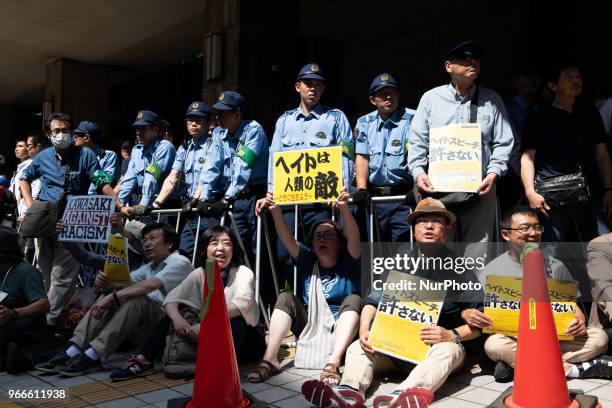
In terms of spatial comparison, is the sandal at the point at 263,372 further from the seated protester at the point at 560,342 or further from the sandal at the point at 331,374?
the seated protester at the point at 560,342

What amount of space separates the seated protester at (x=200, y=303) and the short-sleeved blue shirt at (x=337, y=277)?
18.0 inches

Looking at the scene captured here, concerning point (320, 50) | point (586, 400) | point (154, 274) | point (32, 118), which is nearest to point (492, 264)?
point (586, 400)

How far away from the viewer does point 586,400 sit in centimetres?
310

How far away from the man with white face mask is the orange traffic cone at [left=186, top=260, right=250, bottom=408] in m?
3.62

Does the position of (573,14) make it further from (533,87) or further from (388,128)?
(388,128)

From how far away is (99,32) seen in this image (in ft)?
43.1

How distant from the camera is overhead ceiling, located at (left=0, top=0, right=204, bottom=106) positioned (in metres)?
11.6

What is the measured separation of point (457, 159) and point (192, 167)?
3366 mm

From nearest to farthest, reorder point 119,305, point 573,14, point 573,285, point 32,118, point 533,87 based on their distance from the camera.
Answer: point 573,285, point 119,305, point 533,87, point 573,14, point 32,118

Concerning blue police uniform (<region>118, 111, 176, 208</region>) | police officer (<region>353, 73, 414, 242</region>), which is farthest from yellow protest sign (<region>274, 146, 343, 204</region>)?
blue police uniform (<region>118, 111, 176, 208</region>)

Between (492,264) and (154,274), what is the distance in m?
2.84

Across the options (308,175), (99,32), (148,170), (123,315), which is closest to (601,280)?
(308,175)

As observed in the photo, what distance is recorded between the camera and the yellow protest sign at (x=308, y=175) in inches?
188

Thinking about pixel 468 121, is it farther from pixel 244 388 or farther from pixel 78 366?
pixel 78 366
